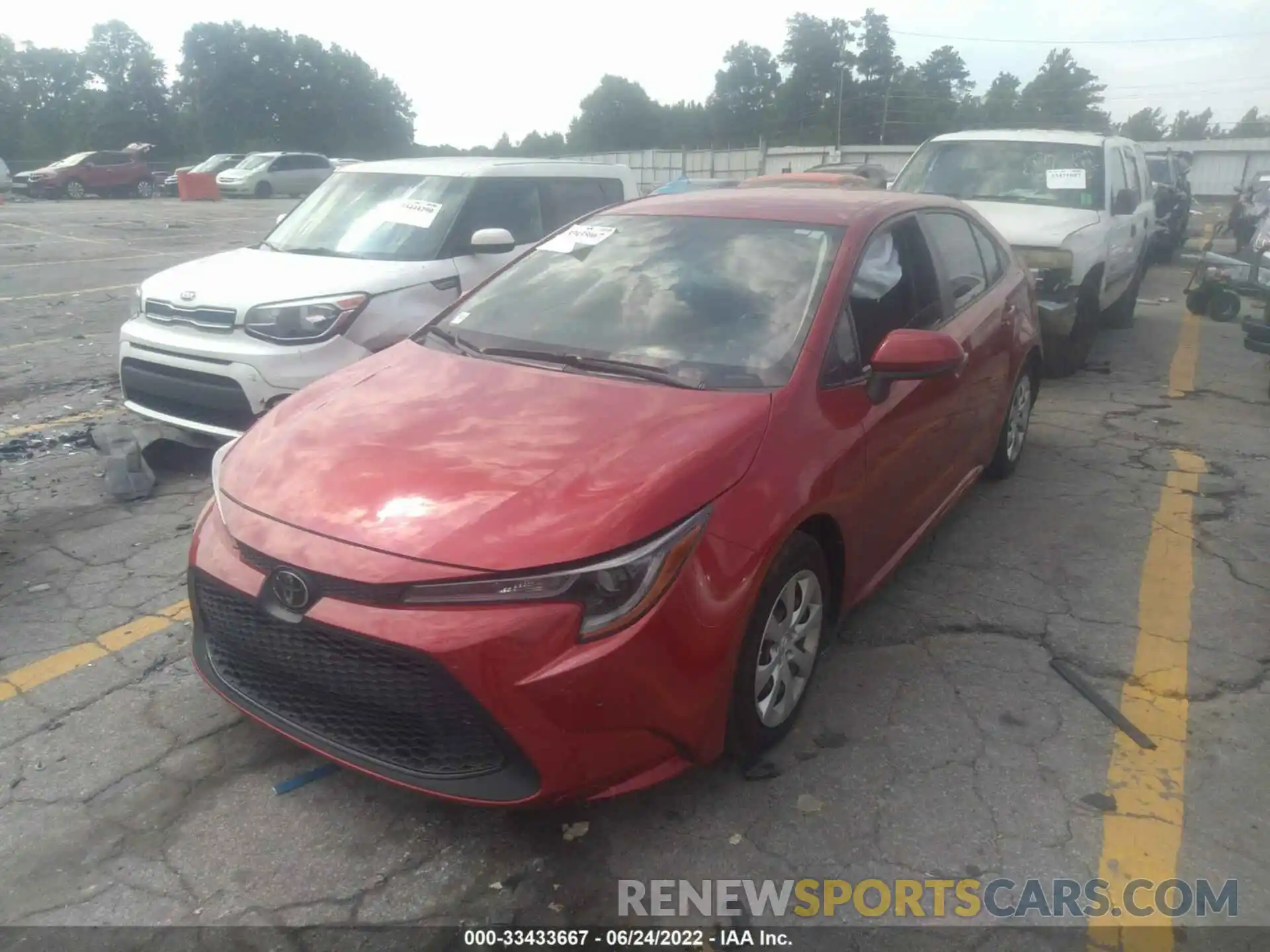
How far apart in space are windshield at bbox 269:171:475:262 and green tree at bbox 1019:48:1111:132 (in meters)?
69.7

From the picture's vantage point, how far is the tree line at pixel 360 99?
189 ft

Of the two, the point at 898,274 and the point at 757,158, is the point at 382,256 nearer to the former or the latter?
the point at 898,274

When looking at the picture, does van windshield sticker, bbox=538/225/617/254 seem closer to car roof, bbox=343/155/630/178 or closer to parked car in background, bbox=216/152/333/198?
car roof, bbox=343/155/630/178

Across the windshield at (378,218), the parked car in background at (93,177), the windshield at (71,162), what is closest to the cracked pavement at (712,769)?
the windshield at (378,218)

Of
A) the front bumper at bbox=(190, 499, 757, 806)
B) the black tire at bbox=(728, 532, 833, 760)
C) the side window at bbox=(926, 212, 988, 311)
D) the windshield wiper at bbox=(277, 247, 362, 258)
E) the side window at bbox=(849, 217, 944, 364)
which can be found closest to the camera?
the front bumper at bbox=(190, 499, 757, 806)

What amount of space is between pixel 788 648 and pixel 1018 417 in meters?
3.13

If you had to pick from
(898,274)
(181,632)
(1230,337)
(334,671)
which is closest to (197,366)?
(181,632)

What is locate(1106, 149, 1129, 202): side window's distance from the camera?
839cm

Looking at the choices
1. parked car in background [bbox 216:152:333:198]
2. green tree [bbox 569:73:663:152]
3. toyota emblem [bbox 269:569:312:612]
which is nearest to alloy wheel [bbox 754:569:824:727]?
toyota emblem [bbox 269:569:312:612]

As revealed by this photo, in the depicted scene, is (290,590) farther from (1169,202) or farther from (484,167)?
(1169,202)

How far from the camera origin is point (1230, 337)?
999 cm

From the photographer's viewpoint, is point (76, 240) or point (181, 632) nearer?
point (181, 632)

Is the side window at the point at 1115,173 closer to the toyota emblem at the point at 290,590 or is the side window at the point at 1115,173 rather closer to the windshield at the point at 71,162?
the toyota emblem at the point at 290,590

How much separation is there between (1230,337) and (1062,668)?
27.2 feet
